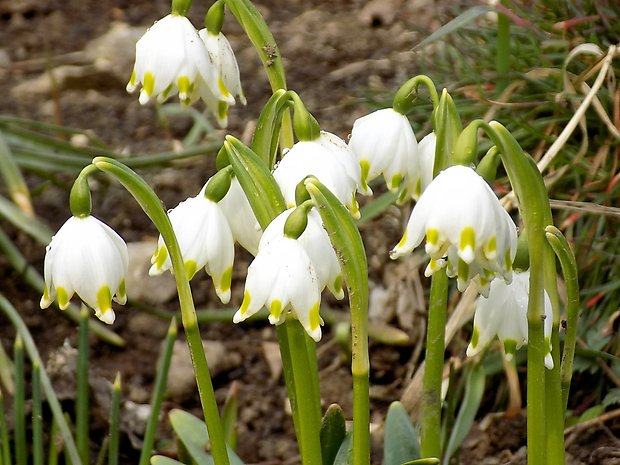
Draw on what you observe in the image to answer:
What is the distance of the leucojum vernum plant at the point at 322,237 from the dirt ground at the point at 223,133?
0.67 m

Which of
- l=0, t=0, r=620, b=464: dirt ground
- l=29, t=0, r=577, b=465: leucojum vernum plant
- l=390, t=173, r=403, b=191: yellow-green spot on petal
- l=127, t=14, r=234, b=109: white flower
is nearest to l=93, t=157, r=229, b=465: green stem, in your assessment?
l=29, t=0, r=577, b=465: leucojum vernum plant

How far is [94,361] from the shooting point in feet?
8.21

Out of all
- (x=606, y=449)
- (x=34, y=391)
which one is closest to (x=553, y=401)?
(x=606, y=449)

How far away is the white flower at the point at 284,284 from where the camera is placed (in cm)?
121

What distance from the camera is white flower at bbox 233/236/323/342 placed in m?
1.21

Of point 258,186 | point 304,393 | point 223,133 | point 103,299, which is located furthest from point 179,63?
point 223,133

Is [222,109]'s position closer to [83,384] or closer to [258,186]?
[258,186]

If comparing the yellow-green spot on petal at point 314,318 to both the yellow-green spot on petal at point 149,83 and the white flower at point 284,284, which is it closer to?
the white flower at point 284,284

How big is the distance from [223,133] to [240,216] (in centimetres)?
170

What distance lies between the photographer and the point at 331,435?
5.07 ft

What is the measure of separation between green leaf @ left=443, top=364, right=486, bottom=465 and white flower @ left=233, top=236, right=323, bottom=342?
622 millimetres

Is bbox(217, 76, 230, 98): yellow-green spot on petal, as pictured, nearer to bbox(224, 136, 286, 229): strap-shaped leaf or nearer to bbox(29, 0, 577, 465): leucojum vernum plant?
bbox(29, 0, 577, 465): leucojum vernum plant

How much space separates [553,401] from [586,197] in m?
1.01

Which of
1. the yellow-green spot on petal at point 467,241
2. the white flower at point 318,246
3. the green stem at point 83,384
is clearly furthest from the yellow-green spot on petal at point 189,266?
the green stem at point 83,384
